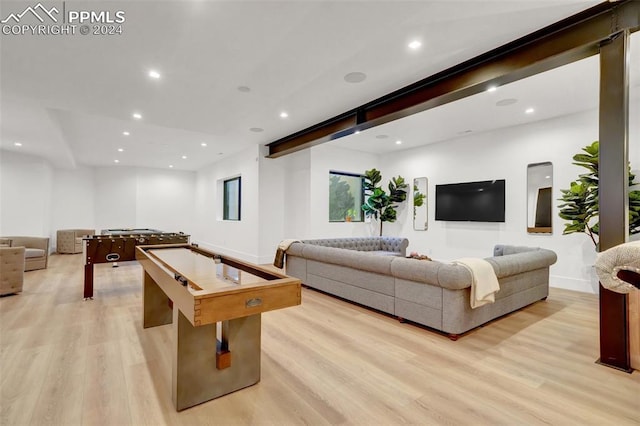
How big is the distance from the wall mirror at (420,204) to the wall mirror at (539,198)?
7.04 feet

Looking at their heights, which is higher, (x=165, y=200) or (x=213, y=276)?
(x=165, y=200)

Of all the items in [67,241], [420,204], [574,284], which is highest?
[420,204]

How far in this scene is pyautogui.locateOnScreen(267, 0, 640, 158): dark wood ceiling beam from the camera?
2.42 meters

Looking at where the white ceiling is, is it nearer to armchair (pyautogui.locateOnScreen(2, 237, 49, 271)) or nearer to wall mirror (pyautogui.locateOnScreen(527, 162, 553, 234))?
wall mirror (pyautogui.locateOnScreen(527, 162, 553, 234))

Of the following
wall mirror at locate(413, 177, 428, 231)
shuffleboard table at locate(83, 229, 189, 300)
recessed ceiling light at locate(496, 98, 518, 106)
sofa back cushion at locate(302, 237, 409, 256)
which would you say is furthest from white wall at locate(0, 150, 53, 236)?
recessed ceiling light at locate(496, 98, 518, 106)

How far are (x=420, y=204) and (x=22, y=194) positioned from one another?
9550 mm

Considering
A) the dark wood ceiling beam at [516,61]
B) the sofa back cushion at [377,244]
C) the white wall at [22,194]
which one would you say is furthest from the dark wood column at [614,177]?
the white wall at [22,194]

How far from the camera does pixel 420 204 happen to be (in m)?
7.10

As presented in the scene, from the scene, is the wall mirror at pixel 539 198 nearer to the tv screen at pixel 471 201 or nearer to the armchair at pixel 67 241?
the tv screen at pixel 471 201

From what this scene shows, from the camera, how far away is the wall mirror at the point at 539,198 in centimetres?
523

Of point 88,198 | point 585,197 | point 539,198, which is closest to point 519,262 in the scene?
point 585,197

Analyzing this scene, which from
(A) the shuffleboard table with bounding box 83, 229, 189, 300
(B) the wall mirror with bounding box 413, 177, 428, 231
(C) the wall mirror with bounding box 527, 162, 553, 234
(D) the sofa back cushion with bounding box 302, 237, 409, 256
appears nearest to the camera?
(A) the shuffleboard table with bounding box 83, 229, 189, 300

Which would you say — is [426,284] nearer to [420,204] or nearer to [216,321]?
[216,321]

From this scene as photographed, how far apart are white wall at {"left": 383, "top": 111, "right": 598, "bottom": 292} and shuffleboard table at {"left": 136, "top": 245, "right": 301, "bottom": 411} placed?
5.20 metres
